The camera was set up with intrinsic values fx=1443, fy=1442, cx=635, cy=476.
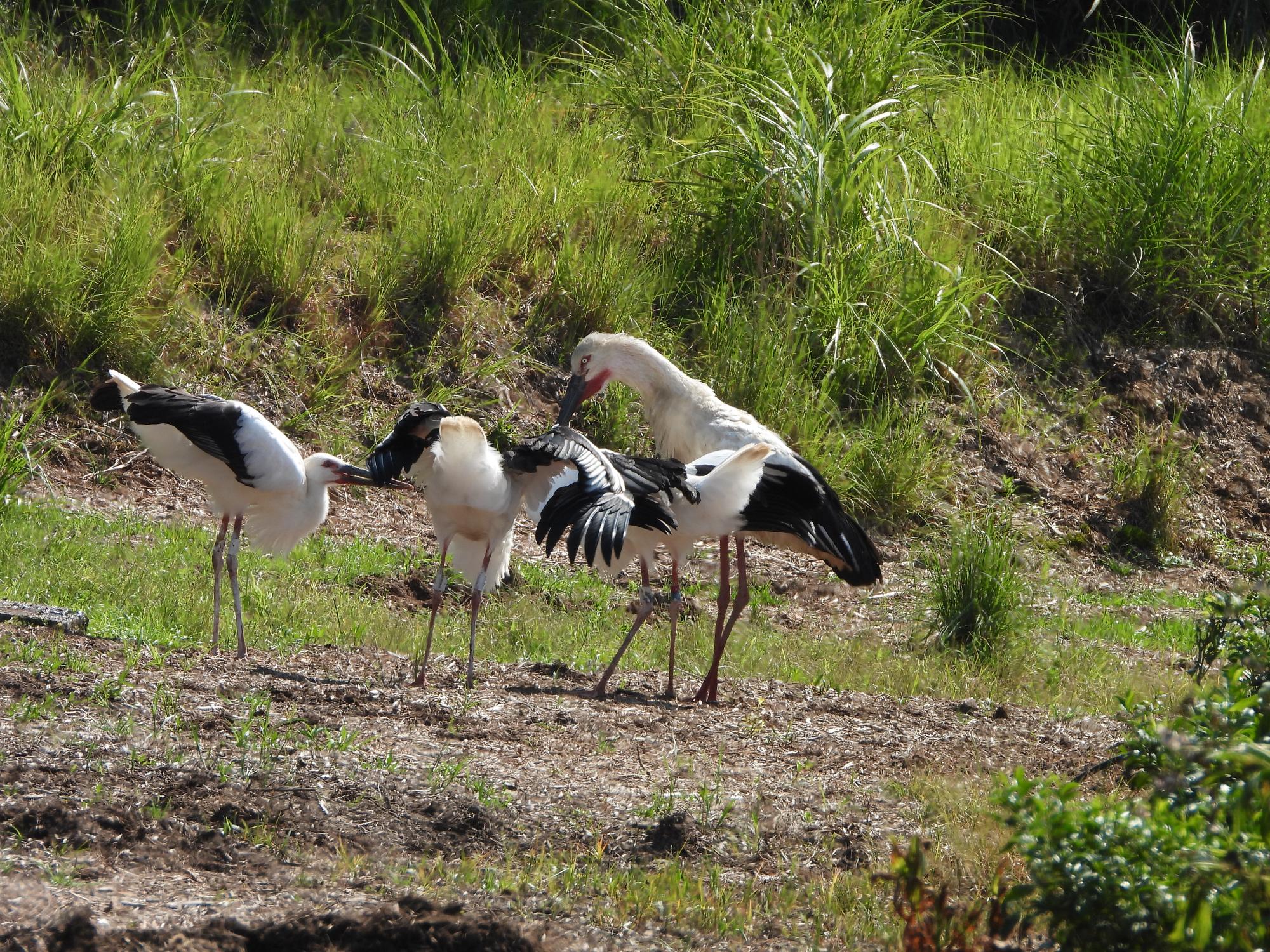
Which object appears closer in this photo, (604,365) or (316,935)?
(316,935)

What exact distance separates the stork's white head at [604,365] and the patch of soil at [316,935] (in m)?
4.42

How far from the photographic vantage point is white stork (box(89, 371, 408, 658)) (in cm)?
619

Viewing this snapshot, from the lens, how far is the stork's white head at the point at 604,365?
7789 millimetres

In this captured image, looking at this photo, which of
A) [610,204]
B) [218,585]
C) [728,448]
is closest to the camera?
[218,585]

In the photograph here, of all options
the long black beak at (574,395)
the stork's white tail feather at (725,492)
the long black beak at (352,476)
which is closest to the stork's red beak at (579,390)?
the long black beak at (574,395)

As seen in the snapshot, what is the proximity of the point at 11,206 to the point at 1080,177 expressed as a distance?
8518mm

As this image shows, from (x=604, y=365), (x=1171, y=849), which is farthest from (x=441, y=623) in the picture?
(x=1171, y=849)

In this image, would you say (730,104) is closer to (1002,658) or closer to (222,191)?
(222,191)

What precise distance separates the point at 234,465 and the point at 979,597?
390 cm

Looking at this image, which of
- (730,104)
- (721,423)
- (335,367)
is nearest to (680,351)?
(730,104)

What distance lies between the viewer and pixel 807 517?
665 cm

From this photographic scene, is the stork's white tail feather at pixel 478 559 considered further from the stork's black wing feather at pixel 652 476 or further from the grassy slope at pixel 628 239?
the stork's black wing feather at pixel 652 476

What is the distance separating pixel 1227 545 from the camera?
10898 millimetres

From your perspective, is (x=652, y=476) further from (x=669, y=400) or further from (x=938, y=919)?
(x=938, y=919)
